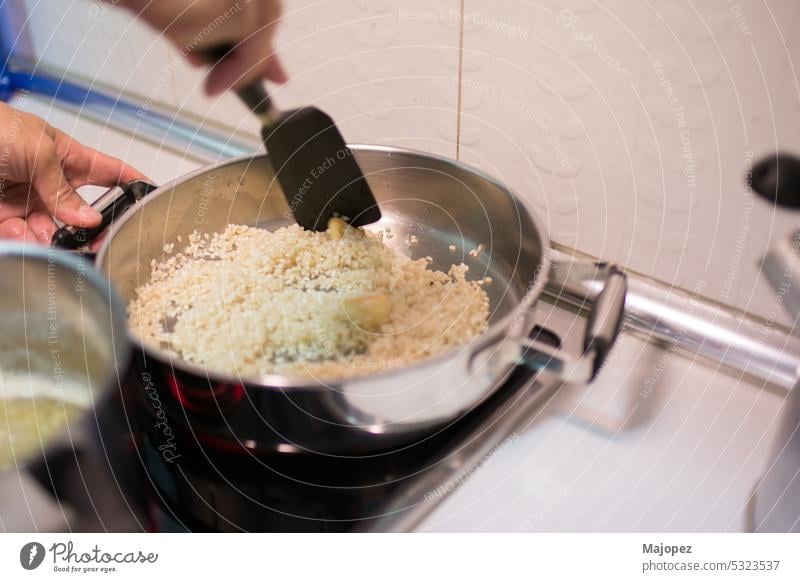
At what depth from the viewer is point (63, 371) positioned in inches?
14.7

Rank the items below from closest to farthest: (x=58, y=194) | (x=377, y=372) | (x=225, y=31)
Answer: (x=377, y=372) → (x=58, y=194) → (x=225, y=31)

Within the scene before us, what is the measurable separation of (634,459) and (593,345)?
0.24ft

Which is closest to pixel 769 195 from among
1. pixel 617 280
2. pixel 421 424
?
pixel 617 280

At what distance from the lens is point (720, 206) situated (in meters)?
0.45

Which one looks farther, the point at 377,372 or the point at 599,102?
the point at 599,102

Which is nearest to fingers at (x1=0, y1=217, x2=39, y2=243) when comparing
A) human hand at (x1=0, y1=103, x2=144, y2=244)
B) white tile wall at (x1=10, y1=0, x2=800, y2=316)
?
human hand at (x1=0, y1=103, x2=144, y2=244)

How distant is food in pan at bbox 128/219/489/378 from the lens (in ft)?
1.25

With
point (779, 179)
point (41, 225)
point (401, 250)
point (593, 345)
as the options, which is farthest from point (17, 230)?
point (779, 179)

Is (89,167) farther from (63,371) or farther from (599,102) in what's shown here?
(599,102)

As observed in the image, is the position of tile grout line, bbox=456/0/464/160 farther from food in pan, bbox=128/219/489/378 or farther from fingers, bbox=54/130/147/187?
fingers, bbox=54/130/147/187
